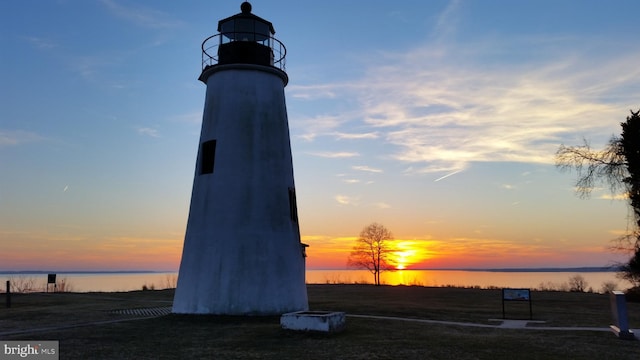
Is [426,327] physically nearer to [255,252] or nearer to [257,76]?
[255,252]

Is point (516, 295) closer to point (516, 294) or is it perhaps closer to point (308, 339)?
point (516, 294)

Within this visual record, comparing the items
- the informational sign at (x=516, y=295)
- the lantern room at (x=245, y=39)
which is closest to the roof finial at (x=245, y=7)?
the lantern room at (x=245, y=39)

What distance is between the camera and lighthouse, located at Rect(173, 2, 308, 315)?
17656 mm

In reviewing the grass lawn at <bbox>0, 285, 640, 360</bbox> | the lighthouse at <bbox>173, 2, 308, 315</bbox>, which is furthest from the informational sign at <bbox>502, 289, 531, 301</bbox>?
the lighthouse at <bbox>173, 2, 308, 315</bbox>

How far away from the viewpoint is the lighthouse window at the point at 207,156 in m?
18.8

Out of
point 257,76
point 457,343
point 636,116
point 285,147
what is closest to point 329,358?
point 457,343

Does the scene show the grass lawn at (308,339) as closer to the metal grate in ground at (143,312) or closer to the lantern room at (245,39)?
the metal grate in ground at (143,312)

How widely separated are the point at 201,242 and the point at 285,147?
4.90 m

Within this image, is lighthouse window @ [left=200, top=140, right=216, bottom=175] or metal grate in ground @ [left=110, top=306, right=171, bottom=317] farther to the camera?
metal grate in ground @ [left=110, top=306, right=171, bottom=317]

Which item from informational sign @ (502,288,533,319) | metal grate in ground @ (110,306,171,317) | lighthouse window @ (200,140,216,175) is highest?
lighthouse window @ (200,140,216,175)

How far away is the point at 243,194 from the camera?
18.1 meters

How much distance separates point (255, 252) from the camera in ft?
58.3

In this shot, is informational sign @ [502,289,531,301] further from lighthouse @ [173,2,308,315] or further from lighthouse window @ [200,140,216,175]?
lighthouse window @ [200,140,216,175]

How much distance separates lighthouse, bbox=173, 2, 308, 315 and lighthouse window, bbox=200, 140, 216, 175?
0.04 m
